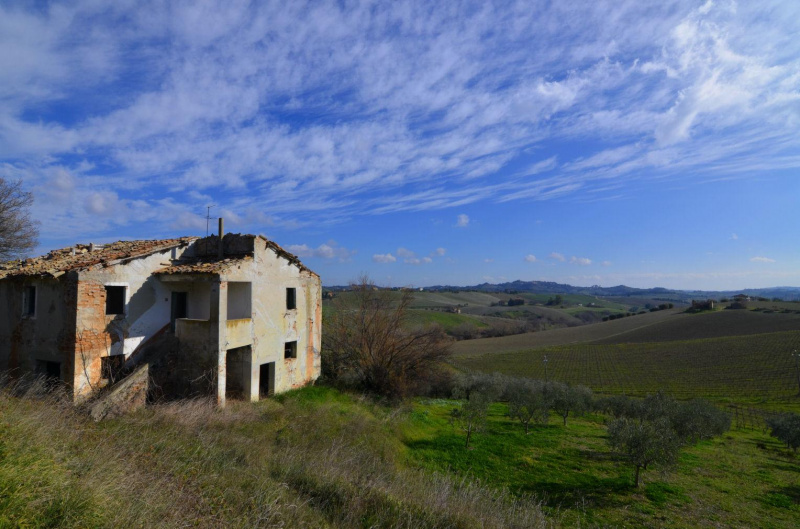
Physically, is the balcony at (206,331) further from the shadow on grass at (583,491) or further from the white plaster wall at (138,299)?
the shadow on grass at (583,491)

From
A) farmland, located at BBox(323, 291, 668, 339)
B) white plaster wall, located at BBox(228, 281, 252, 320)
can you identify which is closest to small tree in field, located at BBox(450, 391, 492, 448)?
white plaster wall, located at BBox(228, 281, 252, 320)

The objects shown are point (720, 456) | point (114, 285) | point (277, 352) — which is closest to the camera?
point (114, 285)

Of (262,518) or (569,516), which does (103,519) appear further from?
(569,516)

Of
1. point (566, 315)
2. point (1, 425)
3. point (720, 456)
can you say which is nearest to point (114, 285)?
point (1, 425)

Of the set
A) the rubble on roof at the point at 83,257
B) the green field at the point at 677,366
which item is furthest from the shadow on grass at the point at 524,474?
the green field at the point at 677,366

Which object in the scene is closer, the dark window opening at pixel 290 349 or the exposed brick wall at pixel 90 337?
the exposed brick wall at pixel 90 337

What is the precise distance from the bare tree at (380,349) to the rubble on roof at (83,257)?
11091mm

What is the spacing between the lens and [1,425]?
17.0 feet

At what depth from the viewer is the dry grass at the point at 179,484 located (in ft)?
13.5

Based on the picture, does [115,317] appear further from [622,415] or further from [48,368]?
[622,415]

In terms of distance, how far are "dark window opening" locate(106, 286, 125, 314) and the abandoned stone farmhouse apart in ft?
0.11

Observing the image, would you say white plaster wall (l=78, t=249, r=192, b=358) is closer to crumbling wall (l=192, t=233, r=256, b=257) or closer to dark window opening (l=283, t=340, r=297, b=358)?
crumbling wall (l=192, t=233, r=256, b=257)

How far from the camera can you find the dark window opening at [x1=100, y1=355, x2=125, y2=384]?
545 inches

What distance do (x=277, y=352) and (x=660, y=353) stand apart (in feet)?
192
